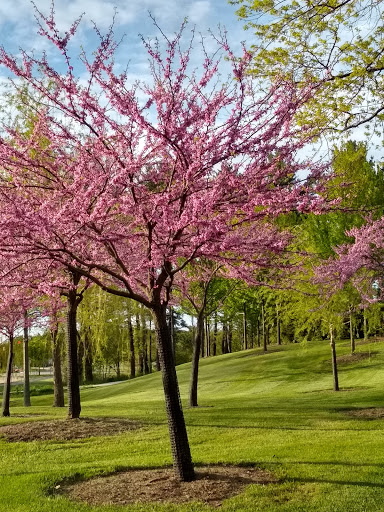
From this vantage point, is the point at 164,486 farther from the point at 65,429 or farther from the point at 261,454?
the point at 65,429

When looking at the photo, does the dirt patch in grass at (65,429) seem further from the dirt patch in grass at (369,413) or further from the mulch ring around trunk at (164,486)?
the dirt patch in grass at (369,413)

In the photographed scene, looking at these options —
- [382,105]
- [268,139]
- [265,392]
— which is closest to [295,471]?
[268,139]

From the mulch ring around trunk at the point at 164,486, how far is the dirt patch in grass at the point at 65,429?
4.25 metres

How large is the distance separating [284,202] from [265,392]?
1797 centimetres

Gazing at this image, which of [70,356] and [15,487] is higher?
[70,356]

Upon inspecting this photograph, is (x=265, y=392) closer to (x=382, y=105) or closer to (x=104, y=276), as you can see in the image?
(x=104, y=276)

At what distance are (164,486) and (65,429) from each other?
236 inches

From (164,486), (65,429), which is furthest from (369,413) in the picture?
(164,486)

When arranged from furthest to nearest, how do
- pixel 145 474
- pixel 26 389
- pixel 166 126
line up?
pixel 26 389 → pixel 145 474 → pixel 166 126

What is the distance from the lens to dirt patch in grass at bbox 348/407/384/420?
13.1 metres

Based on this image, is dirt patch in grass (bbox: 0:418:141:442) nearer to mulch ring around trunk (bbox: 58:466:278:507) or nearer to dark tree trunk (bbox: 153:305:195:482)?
mulch ring around trunk (bbox: 58:466:278:507)

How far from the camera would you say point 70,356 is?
43.6ft

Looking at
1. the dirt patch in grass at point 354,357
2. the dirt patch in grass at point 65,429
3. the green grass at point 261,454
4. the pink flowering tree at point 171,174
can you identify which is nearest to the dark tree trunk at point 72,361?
the dirt patch in grass at point 65,429

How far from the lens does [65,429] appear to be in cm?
1208
